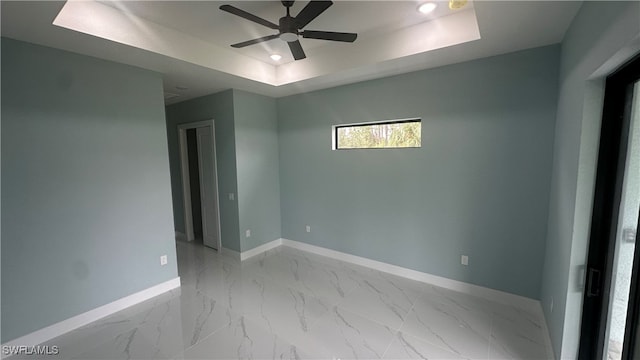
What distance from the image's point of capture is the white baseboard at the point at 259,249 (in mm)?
4082

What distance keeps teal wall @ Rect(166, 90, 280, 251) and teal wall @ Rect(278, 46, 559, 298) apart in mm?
634

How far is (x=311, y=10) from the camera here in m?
1.79

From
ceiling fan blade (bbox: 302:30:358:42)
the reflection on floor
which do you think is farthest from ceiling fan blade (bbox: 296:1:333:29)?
the reflection on floor

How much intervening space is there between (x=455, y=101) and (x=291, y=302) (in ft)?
9.06

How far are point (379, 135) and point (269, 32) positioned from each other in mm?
1764

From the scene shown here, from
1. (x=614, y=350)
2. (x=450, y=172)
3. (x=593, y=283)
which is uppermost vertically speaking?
(x=450, y=172)

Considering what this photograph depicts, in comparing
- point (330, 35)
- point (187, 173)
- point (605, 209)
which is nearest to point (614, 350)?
point (605, 209)

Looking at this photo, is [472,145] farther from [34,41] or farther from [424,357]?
[34,41]

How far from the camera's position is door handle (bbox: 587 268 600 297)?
1549 mm

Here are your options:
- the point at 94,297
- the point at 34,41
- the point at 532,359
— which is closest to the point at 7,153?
the point at 34,41

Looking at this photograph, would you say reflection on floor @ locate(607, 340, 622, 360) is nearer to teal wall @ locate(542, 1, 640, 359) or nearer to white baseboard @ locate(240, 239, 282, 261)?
teal wall @ locate(542, 1, 640, 359)

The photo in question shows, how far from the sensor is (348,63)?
299 cm

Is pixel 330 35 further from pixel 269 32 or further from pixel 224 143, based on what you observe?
pixel 224 143

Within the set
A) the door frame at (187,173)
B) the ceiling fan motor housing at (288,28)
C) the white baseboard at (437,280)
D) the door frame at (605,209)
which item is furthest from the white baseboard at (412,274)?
the ceiling fan motor housing at (288,28)
